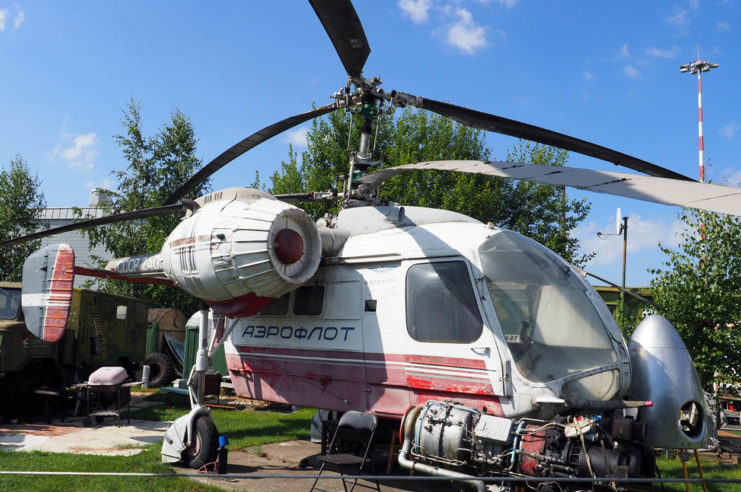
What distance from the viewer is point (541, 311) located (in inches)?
210

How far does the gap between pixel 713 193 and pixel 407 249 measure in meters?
2.92

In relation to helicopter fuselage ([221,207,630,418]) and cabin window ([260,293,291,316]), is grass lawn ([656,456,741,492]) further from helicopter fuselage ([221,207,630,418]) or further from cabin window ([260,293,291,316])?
cabin window ([260,293,291,316])

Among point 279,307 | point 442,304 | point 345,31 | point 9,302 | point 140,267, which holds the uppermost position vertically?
point 345,31

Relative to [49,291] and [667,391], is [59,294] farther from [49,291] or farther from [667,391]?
[667,391]

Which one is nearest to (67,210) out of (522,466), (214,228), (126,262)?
(126,262)

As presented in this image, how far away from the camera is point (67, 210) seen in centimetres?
4125

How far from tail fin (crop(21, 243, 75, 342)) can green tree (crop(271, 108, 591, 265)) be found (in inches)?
471

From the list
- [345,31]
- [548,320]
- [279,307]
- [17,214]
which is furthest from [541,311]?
[17,214]

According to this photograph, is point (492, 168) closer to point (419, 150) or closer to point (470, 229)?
point (470, 229)

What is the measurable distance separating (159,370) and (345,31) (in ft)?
45.6

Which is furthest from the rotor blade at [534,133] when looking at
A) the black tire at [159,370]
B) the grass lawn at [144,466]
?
the black tire at [159,370]

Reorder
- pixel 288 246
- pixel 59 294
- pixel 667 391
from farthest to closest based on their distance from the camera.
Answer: pixel 59 294 < pixel 288 246 < pixel 667 391

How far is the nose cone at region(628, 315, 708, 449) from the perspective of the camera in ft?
16.7

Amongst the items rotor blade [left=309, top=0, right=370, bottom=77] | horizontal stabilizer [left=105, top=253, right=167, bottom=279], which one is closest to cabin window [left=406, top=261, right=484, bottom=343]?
rotor blade [left=309, top=0, right=370, bottom=77]
